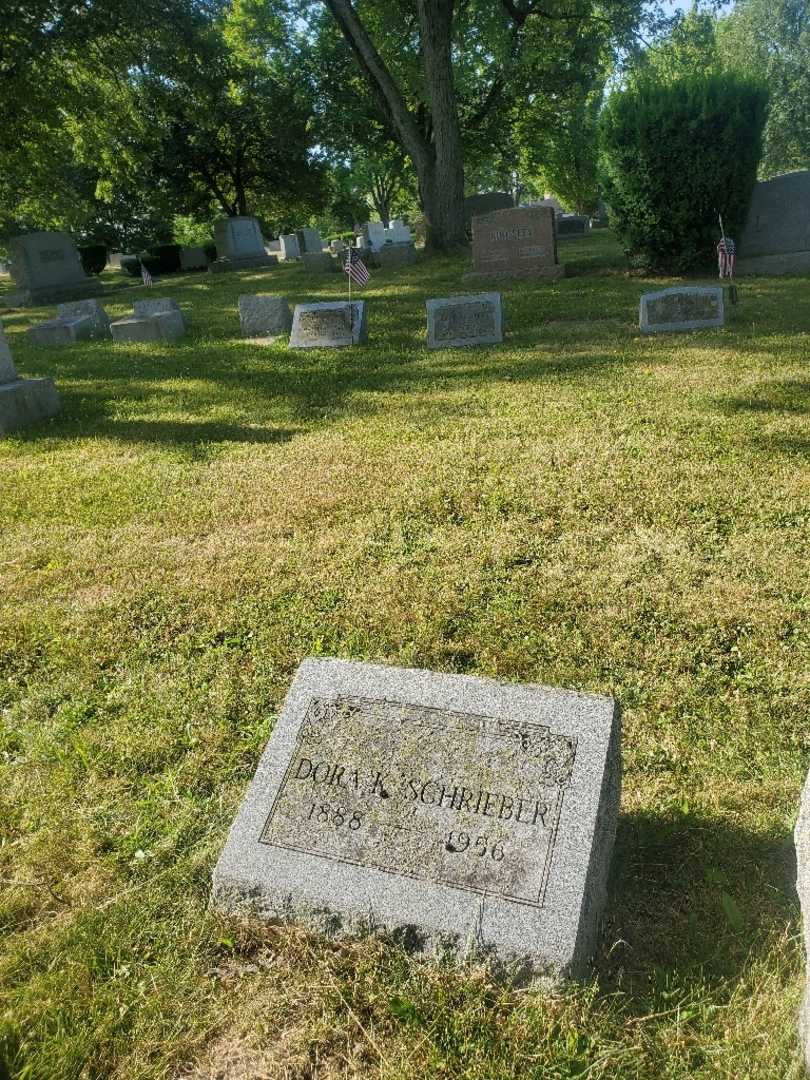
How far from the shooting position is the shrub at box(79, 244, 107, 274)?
3531 cm

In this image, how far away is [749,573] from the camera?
3863 mm

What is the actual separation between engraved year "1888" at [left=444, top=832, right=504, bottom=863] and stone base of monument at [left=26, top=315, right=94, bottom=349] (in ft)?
44.2

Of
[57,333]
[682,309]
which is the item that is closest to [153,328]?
[57,333]

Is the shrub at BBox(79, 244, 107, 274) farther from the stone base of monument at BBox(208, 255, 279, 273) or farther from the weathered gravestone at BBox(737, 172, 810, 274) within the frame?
the weathered gravestone at BBox(737, 172, 810, 274)

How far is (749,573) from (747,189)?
1134cm

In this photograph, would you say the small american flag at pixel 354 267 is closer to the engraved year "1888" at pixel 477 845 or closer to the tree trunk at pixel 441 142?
the tree trunk at pixel 441 142

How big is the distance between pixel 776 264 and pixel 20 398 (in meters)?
12.0

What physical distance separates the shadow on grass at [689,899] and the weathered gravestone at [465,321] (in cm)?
789

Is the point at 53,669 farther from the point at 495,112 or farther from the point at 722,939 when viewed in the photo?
the point at 495,112

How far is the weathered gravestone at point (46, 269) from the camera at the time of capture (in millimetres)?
20891

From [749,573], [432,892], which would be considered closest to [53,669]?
[432,892]

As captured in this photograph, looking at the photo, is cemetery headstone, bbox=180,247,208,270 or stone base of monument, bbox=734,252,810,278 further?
cemetery headstone, bbox=180,247,208,270

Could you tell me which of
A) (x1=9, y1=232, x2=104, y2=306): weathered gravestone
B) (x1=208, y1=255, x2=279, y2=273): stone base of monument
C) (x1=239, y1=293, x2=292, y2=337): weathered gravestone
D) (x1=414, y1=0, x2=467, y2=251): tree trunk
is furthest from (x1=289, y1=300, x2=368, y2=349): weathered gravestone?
(x1=208, y1=255, x2=279, y2=273): stone base of monument

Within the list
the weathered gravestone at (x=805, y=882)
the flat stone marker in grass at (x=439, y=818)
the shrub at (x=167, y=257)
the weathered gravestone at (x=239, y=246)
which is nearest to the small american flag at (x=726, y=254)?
the flat stone marker in grass at (x=439, y=818)
